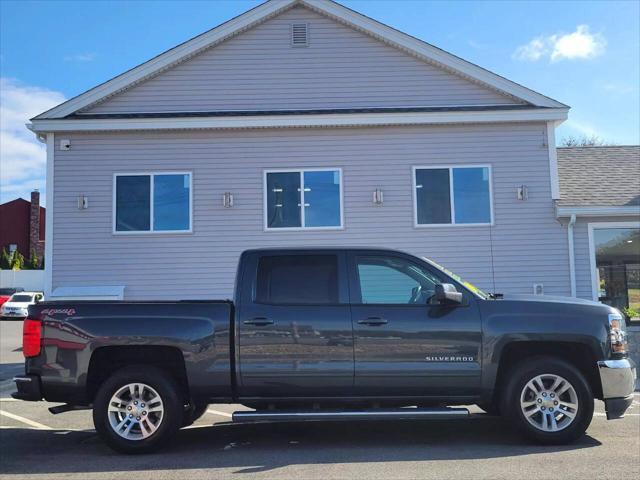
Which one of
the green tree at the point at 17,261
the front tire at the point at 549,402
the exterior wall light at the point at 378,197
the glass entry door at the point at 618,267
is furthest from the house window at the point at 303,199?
the green tree at the point at 17,261

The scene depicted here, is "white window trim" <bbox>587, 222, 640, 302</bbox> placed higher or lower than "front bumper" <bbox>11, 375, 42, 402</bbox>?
higher

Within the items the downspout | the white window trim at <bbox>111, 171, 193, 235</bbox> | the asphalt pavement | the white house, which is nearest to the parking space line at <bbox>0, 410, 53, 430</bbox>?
the asphalt pavement

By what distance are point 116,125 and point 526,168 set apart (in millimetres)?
8476

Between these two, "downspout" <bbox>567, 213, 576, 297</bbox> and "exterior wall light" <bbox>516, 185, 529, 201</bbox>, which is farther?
"exterior wall light" <bbox>516, 185, 529, 201</bbox>

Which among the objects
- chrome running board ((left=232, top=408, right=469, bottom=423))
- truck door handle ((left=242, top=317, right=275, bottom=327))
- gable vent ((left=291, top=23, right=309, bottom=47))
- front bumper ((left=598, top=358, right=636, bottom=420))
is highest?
gable vent ((left=291, top=23, right=309, bottom=47))

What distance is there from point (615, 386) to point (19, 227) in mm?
47872

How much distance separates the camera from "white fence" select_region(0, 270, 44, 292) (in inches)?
1516

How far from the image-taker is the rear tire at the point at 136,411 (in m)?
5.64

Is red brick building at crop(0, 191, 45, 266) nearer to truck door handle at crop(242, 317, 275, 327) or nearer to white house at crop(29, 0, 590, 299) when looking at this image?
white house at crop(29, 0, 590, 299)

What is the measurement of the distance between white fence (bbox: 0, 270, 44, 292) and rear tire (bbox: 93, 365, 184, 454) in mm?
37012

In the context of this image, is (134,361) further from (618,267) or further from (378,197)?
(618,267)

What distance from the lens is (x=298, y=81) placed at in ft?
41.9

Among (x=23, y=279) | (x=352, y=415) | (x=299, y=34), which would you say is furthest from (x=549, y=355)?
(x=23, y=279)

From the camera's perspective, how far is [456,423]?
700 cm
